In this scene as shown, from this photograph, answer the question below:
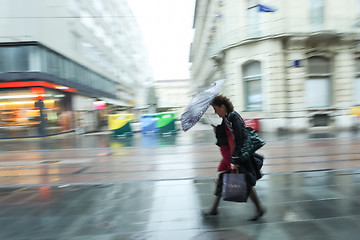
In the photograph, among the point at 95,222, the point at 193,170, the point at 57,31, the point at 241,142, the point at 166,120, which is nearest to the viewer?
the point at 241,142

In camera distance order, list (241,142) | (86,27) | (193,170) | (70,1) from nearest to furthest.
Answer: (241,142), (193,170), (70,1), (86,27)

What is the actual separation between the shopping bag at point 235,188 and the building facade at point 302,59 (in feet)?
44.3

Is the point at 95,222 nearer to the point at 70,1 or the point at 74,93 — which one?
the point at 74,93

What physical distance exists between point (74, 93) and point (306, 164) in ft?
75.2

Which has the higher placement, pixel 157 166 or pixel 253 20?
pixel 253 20

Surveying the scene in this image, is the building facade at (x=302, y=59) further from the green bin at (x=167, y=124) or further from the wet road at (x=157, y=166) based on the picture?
the wet road at (x=157, y=166)

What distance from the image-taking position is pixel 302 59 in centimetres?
1602

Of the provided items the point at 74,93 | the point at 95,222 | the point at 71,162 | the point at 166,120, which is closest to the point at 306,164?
the point at 95,222

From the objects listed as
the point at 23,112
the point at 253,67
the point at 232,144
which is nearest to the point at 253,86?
the point at 253,67

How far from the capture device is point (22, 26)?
18609 mm

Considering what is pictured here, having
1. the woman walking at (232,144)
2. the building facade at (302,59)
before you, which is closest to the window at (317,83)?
the building facade at (302,59)

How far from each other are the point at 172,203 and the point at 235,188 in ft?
4.41

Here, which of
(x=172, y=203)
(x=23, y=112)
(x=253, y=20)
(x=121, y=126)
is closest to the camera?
(x=172, y=203)

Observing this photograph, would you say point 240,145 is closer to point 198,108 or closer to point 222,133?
point 222,133
